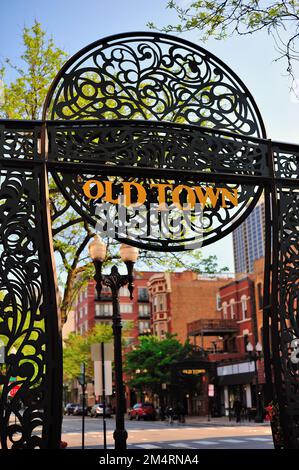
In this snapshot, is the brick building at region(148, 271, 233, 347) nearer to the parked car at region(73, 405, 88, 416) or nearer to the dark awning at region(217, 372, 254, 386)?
the parked car at region(73, 405, 88, 416)

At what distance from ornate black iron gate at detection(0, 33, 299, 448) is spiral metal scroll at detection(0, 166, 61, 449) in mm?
11

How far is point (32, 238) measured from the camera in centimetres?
603

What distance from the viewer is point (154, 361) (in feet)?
152

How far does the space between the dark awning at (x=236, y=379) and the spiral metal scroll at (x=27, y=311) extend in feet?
110

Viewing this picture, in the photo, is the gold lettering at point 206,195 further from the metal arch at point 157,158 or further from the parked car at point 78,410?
the parked car at point 78,410

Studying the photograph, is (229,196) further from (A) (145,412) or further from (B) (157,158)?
(A) (145,412)

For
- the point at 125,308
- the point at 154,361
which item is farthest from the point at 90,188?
the point at 125,308

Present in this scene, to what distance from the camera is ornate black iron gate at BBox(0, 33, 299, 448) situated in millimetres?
5754

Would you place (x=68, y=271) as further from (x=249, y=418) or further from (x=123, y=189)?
(x=249, y=418)

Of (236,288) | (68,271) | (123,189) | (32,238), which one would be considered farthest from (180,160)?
(236,288)

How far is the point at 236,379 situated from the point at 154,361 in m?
8.82

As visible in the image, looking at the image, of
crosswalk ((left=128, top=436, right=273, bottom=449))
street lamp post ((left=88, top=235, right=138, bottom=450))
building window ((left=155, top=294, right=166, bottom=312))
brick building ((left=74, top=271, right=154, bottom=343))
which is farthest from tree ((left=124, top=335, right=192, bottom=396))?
street lamp post ((left=88, top=235, right=138, bottom=450))

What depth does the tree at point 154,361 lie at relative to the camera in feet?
150
